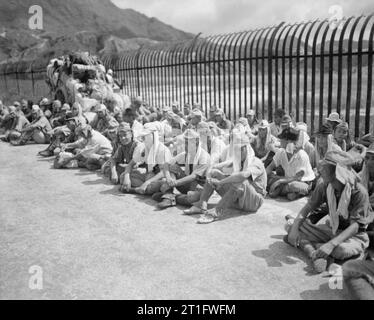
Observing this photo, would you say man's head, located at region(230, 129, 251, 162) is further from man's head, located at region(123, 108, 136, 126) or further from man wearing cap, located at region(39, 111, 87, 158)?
man wearing cap, located at region(39, 111, 87, 158)

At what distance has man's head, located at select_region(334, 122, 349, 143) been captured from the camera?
19.3 ft

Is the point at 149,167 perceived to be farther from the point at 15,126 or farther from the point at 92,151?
the point at 15,126

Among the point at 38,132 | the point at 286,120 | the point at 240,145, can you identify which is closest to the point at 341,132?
the point at 286,120

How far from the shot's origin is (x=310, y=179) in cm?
600

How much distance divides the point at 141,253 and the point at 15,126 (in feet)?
34.0

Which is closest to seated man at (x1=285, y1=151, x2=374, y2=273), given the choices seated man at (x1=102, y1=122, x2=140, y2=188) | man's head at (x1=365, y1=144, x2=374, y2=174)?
man's head at (x1=365, y1=144, x2=374, y2=174)

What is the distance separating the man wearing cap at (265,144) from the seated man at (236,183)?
49.5 inches

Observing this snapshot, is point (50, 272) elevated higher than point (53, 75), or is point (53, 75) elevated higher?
point (53, 75)

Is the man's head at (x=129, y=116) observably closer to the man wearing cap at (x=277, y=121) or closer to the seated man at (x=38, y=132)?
the seated man at (x=38, y=132)

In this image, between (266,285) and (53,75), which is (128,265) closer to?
(266,285)

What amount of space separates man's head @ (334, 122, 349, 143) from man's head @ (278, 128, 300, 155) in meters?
0.54

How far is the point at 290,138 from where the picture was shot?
20.0ft
